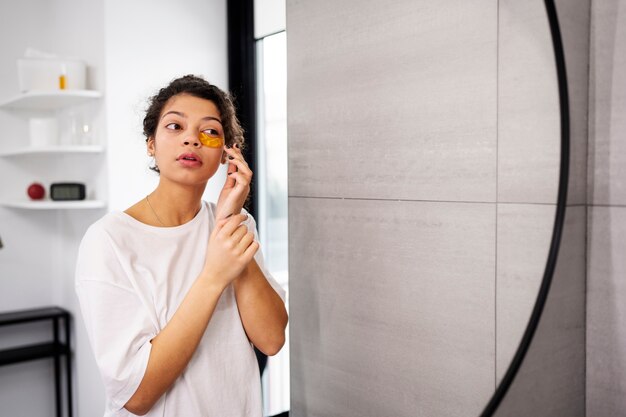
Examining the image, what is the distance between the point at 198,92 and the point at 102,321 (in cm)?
24

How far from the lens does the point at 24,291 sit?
4.47 ft

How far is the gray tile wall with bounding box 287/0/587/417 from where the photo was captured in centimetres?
40

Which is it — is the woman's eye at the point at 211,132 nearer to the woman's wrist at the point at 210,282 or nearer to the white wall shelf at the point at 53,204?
the woman's wrist at the point at 210,282

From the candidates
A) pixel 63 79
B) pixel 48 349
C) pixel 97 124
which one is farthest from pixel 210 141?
pixel 48 349

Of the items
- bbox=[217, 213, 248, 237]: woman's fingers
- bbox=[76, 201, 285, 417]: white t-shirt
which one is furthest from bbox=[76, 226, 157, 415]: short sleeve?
bbox=[217, 213, 248, 237]: woman's fingers

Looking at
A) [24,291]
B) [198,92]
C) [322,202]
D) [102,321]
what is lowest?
[24,291]

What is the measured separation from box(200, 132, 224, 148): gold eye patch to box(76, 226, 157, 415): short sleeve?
147mm

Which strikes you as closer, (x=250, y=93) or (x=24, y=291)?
(x=250, y=93)

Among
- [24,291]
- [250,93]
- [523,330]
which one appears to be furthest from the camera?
[24,291]

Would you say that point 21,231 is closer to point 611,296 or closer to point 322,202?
point 322,202

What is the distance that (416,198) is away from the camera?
0.47 m

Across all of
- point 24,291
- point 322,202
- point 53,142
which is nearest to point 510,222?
point 322,202

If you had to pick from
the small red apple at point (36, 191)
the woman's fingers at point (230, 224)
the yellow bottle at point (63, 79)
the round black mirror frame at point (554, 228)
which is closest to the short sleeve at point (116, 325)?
the woman's fingers at point (230, 224)

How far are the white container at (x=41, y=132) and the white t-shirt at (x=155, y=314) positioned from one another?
815mm
